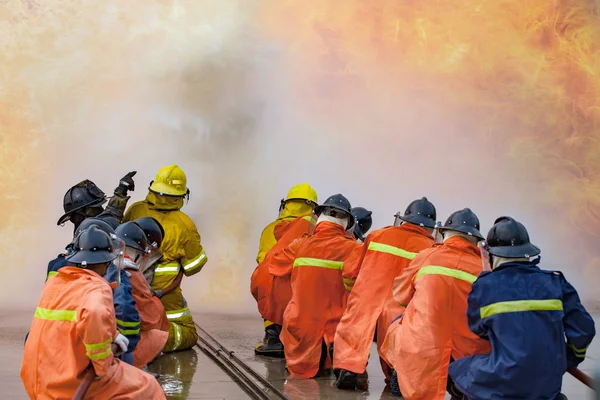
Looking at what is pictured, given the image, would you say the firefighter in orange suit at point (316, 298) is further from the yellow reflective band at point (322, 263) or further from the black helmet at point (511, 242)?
the black helmet at point (511, 242)

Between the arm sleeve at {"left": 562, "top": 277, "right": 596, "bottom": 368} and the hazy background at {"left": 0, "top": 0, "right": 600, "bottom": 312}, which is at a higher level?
the hazy background at {"left": 0, "top": 0, "right": 600, "bottom": 312}

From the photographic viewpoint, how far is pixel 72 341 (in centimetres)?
350

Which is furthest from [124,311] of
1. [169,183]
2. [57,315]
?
[169,183]

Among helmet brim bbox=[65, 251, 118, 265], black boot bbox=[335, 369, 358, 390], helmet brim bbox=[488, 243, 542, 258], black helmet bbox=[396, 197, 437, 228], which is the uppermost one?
black helmet bbox=[396, 197, 437, 228]

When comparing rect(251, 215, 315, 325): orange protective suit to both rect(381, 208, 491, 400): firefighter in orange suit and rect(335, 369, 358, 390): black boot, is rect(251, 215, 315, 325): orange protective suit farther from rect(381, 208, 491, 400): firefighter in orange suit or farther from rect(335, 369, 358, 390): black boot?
rect(381, 208, 491, 400): firefighter in orange suit

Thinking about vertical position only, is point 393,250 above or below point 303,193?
below

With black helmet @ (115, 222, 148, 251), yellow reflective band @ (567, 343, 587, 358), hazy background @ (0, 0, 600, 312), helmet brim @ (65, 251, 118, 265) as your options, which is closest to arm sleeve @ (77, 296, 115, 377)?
helmet brim @ (65, 251, 118, 265)

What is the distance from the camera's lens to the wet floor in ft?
19.3

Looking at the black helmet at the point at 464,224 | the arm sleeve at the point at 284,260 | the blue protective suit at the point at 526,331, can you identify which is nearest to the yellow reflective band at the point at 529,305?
the blue protective suit at the point at 526,331

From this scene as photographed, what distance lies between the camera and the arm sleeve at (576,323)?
4.03 metres

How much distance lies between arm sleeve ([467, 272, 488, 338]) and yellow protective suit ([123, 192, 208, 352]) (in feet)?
12.7

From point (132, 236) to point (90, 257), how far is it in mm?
1452

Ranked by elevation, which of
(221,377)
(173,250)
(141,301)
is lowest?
(221,377)

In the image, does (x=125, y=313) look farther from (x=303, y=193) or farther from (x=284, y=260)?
(x=303, y=193)
